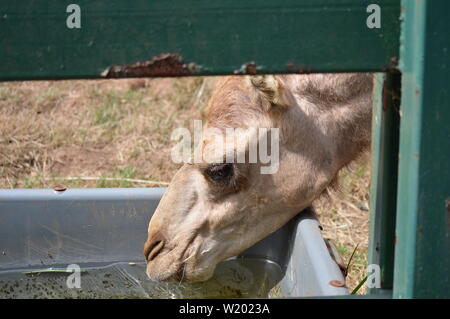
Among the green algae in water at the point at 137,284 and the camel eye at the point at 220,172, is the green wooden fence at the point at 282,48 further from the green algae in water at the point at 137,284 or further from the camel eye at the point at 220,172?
the green algae in water at the point at 137,284

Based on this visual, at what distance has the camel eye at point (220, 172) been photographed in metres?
Result: 3.34

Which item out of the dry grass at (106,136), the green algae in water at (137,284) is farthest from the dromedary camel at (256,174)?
the dry grass at (106,136)

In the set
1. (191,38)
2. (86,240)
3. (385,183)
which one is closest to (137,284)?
(86,240)

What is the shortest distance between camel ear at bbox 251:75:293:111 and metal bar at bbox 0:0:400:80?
1512 millimetres

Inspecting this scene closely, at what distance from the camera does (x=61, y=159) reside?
18.8 ft

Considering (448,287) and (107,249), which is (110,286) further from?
(448,287)

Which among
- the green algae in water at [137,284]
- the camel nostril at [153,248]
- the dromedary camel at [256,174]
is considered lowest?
the green algae in water at [137,284]

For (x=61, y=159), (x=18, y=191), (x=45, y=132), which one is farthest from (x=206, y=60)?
(x=45, y=132)

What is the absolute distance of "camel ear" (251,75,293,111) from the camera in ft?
10.5

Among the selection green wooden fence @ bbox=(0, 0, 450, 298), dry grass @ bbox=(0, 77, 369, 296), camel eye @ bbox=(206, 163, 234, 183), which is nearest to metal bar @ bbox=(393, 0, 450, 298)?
green wooden fence @ bbox=(0, 0, 450, 298)

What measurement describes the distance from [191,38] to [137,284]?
2.27 m

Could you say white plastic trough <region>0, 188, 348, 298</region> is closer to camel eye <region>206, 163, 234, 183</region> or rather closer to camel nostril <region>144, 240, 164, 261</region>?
camel nostril <region>144, 240, 164, 261</region>

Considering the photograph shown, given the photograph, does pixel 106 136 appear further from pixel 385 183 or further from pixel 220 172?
pixel 385 183

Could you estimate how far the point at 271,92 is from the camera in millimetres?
3252
